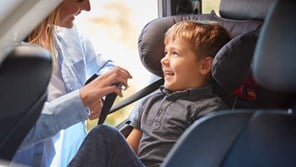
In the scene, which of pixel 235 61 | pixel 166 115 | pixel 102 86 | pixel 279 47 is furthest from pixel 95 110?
pixel 279 47

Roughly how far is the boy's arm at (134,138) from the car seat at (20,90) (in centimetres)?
45

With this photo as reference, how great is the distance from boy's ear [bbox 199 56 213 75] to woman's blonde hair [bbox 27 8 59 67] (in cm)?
44

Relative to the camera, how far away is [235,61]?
168cm

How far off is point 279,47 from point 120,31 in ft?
2.35

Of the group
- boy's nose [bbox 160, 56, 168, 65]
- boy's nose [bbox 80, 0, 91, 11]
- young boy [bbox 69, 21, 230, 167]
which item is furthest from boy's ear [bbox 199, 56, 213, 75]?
boy's nose [bbox 80, 0, 91, 11]

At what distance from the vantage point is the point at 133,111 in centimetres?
197

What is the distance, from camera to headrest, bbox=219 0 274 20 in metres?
1.77

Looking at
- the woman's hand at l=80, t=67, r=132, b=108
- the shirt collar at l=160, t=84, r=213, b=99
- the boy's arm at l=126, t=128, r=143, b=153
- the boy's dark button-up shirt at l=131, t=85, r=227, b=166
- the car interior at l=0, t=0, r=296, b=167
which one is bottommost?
the boy's arm at l=126, t=128, r=143, b=153

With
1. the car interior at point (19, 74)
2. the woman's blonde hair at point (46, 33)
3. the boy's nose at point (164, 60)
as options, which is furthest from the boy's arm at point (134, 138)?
the car interior at point (19, 74)

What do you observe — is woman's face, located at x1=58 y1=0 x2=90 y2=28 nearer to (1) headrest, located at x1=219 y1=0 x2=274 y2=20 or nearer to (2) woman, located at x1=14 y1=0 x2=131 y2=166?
(2) woman, located at x1=14 y1=0 x2=131 y2=166

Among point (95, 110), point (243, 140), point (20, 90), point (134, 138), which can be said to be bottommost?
point (134, 138)

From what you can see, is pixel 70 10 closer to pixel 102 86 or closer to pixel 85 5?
pixel 85 5

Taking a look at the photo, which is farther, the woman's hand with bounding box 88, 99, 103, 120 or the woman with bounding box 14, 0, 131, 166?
the woman's hand with bounding box 88, 99, 103, 120

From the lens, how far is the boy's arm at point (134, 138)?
183cm
